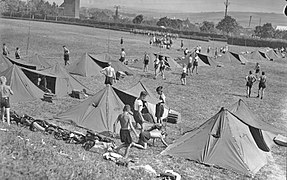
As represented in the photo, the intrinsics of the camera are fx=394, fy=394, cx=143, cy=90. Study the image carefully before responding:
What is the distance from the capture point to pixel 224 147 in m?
10.6

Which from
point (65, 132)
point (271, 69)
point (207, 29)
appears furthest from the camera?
point (207, 29)

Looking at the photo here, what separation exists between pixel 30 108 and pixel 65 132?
420 centimetres

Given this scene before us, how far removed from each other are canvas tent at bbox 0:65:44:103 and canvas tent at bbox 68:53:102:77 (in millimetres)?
7954

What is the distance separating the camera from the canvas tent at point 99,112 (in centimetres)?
1282

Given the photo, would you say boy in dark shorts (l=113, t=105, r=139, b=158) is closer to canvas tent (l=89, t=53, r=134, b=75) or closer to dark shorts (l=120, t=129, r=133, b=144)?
dark shorts (l=120, t=129, r=133, b=144)

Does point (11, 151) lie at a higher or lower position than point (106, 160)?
higher

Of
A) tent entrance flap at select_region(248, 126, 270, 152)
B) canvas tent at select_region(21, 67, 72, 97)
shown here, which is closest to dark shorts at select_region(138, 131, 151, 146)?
tent entrance flap at select_region(248, 126, 270, 152)

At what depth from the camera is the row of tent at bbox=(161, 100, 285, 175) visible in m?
10.5

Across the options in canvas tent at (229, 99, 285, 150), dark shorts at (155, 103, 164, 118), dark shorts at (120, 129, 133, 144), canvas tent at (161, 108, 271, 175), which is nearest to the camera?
dark shorts at (120, 129, 133, 144)

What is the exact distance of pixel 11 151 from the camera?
23.8 feet

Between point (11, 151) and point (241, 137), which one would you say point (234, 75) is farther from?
point (11, 151)

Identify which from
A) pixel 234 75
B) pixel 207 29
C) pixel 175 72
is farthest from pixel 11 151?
pixel 207 29

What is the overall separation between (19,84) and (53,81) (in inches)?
78.1

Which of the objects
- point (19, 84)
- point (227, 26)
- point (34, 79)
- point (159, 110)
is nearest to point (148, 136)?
point (159, 110)
